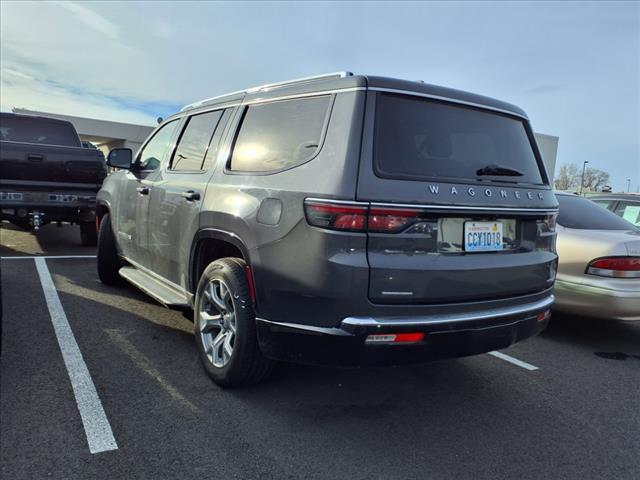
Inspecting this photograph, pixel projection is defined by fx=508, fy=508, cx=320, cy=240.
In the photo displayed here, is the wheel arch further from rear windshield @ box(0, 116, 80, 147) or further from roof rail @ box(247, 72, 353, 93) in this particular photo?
rear windshield @ box(0, 116, 80, 147)

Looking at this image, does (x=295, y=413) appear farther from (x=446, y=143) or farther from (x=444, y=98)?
(x=444, y=98)

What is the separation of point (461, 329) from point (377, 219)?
78 cm

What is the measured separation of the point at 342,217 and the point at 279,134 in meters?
0.90

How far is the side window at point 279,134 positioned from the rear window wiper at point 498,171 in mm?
996

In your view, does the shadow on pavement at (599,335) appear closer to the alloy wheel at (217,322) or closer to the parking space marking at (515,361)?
the parking space marking at (515,361)

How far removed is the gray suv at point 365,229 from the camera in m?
2.59

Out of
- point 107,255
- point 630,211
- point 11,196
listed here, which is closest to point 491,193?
point 107,255

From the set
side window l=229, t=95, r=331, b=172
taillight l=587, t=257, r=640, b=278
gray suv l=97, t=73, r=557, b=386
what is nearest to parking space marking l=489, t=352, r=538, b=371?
gray suv l=97, t=73, r=557, b=386

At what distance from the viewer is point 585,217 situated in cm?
524

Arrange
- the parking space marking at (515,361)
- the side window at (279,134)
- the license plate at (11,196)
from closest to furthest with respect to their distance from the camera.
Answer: the side window at (279,134) → the parking space marking at (515,361) → the license plate at (11,196)

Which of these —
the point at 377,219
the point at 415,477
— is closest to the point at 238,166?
the point at 377,219

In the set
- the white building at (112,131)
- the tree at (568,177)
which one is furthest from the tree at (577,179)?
the white building at (112,131)

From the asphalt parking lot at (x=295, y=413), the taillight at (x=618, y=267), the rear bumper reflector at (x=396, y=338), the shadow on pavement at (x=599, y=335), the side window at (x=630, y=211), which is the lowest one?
the shadow on pavement at (x=599, y=335)

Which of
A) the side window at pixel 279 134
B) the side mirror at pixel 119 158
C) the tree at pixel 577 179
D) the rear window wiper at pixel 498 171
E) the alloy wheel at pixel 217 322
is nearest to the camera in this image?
the side window at pixel 279 134
